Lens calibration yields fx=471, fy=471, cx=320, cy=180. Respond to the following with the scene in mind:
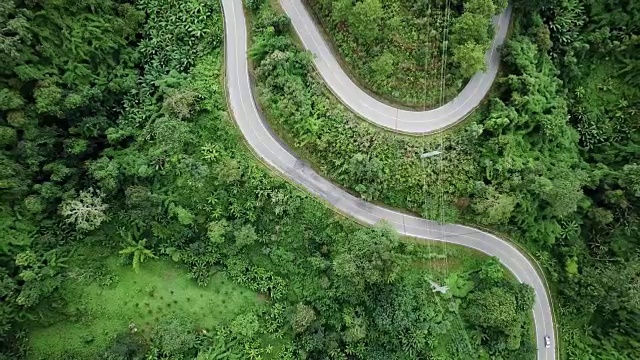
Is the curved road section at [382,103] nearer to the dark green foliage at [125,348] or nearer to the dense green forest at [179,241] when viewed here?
the dense green forest at [179,241]

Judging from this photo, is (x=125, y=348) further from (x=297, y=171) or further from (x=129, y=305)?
(x=297, y=171)

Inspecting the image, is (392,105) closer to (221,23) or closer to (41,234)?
(221,23)

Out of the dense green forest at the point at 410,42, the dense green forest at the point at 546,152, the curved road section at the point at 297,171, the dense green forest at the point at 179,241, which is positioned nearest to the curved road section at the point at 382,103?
the dense green forest at the point at 410,42

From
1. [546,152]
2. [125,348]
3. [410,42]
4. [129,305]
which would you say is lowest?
[125,348]

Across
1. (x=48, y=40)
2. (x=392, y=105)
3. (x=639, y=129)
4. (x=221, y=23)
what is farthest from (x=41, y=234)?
(x=639, y=129)

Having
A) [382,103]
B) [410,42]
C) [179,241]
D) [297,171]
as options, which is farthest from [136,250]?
[410,42]

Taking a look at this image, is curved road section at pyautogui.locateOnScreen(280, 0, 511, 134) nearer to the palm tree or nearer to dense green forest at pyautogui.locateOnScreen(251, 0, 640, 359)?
dense green forest at pyautogui.locateOnScreen(251, 0, 640, 359)
